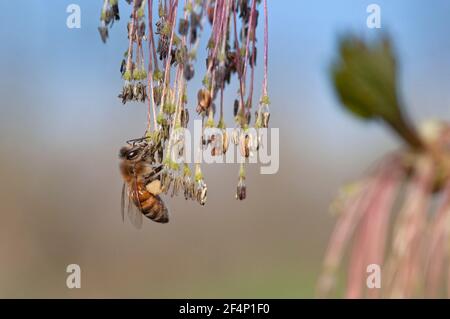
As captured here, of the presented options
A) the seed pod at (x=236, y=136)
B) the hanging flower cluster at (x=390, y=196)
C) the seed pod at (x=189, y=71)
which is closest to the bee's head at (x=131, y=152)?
the seed pod at (x=236, y=136)

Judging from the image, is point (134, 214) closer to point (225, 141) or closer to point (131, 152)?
point (131, 152)

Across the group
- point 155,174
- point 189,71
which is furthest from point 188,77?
point 155,174

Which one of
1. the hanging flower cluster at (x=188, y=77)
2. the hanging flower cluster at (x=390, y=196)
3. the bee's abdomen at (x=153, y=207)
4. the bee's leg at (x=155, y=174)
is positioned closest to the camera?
the hanging flower cluster at (x=390, y=196)

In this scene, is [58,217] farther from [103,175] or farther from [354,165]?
[354,165]

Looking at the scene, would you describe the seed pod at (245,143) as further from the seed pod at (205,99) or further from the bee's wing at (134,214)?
the bee's wing at (134,214)

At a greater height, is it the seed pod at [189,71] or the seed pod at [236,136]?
the seed pod at [189,71]

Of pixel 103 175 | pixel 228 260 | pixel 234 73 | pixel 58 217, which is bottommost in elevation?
pixel 228 260
